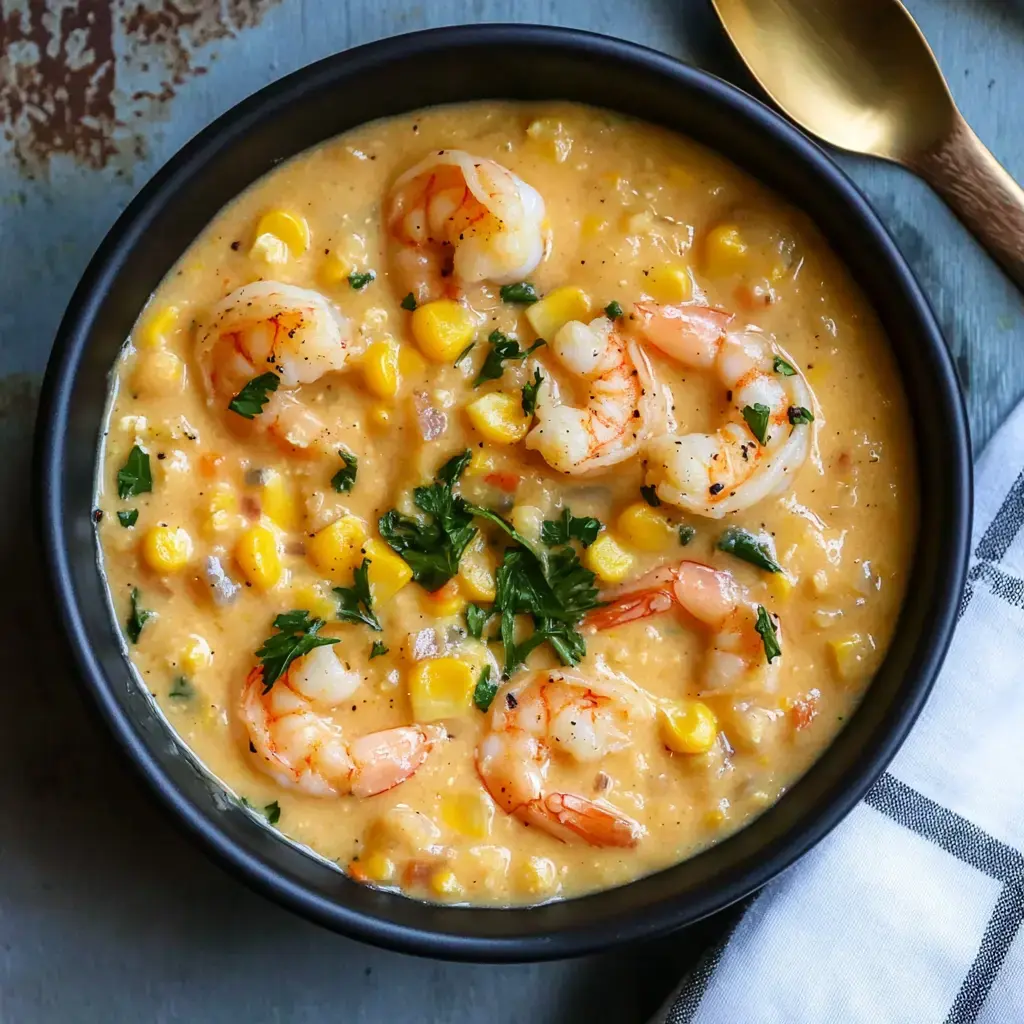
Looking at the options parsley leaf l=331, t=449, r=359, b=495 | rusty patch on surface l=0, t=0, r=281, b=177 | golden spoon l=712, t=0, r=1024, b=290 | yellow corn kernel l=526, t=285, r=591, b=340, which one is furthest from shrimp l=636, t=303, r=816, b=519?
rusty patch on surface l=0, t=0, r=281, b=177

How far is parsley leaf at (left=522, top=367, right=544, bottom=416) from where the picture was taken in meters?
2.94

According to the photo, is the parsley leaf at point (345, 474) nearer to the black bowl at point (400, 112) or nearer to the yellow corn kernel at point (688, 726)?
the black bowl at point (400, 112)

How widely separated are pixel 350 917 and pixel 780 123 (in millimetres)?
2107

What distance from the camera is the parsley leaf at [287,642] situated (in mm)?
2896

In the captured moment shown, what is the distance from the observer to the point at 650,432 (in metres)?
2.94

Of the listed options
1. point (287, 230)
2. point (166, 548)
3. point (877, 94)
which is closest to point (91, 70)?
point (287, 230)

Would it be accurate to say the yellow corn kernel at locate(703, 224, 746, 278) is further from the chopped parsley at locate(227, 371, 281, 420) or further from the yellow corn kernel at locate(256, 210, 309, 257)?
the chopped parsley at locate(227, 371, 281, 420)

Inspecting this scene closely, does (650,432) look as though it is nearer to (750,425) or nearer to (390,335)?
(750,425)

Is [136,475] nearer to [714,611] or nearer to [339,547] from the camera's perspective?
[339,547]

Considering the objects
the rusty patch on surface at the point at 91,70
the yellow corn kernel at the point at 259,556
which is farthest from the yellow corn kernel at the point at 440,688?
the rusty patch on surface at the point at 91,70

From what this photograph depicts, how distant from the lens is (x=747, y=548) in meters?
2.98

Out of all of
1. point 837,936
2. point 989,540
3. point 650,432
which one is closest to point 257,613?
point 650,432

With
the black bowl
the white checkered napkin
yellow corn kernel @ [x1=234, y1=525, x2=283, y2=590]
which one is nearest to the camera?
the black bowl

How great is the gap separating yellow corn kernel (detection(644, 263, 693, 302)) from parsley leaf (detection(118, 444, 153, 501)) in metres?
1.29
